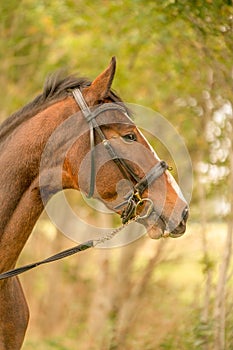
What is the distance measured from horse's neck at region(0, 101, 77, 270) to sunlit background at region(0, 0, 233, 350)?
75.3 inches

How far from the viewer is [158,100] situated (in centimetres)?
1009

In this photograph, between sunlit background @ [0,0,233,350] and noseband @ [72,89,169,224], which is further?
sunlit background @ [0,0,233,350]

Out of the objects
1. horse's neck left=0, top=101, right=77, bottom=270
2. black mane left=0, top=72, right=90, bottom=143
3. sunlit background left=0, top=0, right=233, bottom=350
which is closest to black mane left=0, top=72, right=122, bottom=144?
black mane left=0, top=72, right=90, bottom=143

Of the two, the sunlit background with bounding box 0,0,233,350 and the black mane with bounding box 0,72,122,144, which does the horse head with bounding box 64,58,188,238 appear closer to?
the black mane with bounding box 0,72,122,144

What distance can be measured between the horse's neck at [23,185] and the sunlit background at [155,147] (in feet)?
6.27

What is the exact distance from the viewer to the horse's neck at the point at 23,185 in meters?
4.58

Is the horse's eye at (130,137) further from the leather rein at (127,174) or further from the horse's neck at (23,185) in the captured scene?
the horse's neck at (23,185)

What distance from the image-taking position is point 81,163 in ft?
14.8

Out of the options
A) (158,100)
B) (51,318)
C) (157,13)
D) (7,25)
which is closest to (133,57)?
(158,100)

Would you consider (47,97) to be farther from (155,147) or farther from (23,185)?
(155,147)

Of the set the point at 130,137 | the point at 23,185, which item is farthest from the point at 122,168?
the point at 23,185

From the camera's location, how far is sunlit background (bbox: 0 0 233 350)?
661 cm


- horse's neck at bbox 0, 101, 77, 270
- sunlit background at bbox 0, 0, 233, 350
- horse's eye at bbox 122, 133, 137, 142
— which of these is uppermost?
horse's eye at bbox 122, 133, 137, 142

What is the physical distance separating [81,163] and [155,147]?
5.64 m
